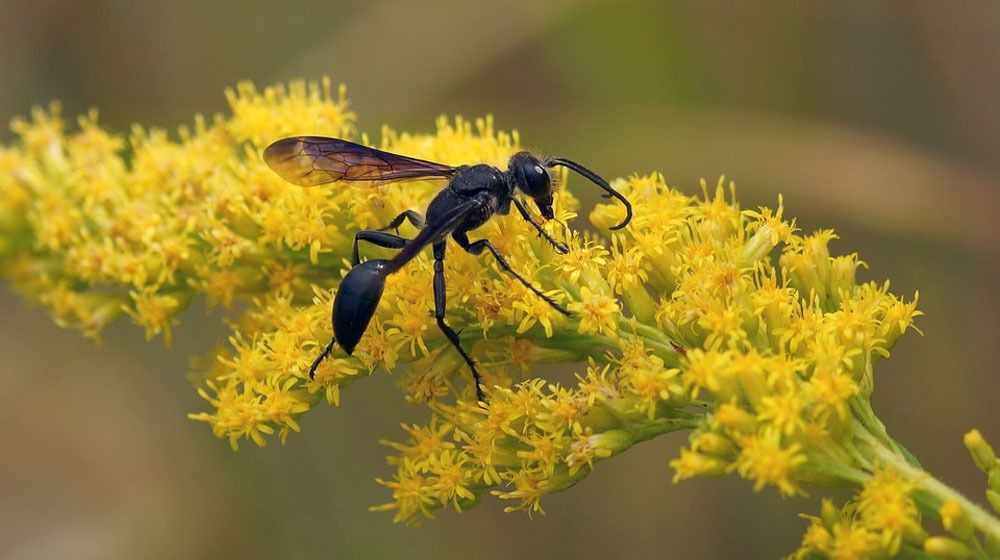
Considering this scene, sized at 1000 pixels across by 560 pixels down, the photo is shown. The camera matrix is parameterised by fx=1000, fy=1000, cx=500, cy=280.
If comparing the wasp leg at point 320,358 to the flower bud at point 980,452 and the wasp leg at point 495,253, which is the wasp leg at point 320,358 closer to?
the wasp leg at point 495,253

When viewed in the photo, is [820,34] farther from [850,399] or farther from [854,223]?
[850,399]

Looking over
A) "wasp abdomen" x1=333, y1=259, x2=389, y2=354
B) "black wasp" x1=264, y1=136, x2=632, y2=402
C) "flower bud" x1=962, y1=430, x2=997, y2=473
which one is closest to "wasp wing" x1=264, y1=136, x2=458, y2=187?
"black wasp" x1=264, y1=136, x2=632, y2=402

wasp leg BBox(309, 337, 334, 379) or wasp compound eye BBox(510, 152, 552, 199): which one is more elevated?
wasp compound eye BBox(510, 152, 552, 199)

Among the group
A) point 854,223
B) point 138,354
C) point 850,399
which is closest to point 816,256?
point 850,399

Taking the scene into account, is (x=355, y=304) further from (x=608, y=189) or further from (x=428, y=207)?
(x=608, y=189)

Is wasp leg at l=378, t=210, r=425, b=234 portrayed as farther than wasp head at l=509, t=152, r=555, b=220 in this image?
Yes

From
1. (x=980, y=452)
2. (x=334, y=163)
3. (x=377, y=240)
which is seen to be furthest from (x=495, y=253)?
(x=980, y=452)

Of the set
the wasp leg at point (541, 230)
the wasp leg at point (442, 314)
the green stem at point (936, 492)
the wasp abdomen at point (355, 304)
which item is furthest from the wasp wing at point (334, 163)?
the green stem at point (936, 492)

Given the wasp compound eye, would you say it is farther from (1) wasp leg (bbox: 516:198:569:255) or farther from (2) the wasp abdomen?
(2) the wasp abdomen
